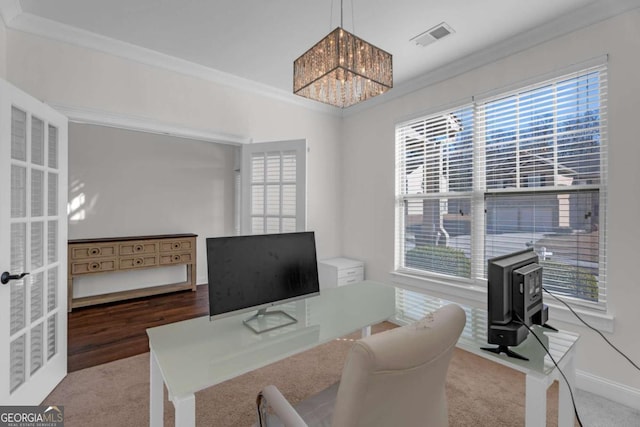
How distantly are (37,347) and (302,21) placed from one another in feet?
9.66

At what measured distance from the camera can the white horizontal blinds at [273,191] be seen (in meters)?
3.18

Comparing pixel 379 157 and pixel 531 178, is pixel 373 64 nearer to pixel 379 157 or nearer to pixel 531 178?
pixel 531 178

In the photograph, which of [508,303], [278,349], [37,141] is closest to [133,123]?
[37,141]

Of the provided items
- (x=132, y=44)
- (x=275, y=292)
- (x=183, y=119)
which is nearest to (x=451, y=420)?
(x=275, y=292)

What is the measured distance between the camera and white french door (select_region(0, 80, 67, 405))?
5.57ft

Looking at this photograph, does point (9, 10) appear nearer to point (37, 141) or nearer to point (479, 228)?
point (37, 141)

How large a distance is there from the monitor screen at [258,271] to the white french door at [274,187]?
139cm

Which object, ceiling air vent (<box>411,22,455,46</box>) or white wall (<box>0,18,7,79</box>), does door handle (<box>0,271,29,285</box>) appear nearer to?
white wall (<box>0,18,7,79</box>)

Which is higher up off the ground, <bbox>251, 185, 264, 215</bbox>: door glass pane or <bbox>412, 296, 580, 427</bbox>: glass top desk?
<bbox>251, 185, 264, 215</bbox>: door glass pane

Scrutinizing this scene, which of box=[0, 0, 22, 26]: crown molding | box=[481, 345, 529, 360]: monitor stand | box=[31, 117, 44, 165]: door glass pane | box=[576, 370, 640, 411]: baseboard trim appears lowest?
box=[576, 370, 640, 411]: baseboard trim

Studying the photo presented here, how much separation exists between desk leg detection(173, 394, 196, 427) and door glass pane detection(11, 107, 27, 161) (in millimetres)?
1855

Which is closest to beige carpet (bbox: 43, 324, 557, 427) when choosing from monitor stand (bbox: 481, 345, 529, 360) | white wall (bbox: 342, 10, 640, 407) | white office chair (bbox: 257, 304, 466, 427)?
white wall (bbox: 342, 10, 640, 407)

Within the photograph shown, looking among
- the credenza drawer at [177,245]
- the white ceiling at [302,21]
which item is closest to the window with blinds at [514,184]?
the white ceiling at [302,21]

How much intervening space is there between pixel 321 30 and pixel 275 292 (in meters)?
2.05
